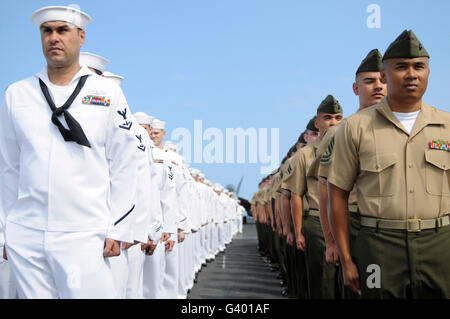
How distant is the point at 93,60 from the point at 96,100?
7.21ft

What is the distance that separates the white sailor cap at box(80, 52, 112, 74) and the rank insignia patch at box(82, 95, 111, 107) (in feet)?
6.78

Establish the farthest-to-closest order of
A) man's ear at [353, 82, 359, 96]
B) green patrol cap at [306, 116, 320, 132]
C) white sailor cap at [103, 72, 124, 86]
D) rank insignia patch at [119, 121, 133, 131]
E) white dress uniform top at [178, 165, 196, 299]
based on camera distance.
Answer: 1. white dress uniform top at [178, 165, 196, 299]
2. green patrol cap at [306, 116, 320, 132]
3. white sailor cap at [103, 72, 124, 86]
4. man's ear at [353, 82, 359, 96]
5. rank insignia patch at [119, 121, 133, 131]

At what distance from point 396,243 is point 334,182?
589mm

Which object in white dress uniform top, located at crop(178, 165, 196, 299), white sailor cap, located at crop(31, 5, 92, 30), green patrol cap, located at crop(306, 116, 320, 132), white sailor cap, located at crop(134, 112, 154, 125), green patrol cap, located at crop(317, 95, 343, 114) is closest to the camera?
white sailor cap, located at crop(31, 5, 92, 30)

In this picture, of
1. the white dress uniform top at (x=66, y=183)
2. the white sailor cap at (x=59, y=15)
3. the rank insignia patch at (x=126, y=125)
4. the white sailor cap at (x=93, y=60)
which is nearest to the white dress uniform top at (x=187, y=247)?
the white sailor cap at (x=93, y=60)

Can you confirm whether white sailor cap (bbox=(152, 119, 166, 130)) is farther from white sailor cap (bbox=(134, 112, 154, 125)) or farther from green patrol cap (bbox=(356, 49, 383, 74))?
green patrol cap (bbox=(356, 49, 383, 74))

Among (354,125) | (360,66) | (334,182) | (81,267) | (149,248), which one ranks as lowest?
(149,248)

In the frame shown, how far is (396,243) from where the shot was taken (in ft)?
12.0

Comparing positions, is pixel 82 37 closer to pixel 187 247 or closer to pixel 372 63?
pixel 372 63

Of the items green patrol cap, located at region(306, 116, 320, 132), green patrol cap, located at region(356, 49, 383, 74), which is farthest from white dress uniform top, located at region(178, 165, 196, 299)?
green patrol cap, located at region(356, 49, 383, 74)

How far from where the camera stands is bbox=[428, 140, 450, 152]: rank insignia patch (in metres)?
3.73

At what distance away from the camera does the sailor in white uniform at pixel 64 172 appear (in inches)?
135
